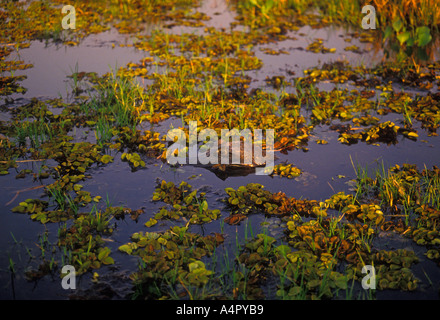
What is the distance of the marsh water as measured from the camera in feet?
9.09

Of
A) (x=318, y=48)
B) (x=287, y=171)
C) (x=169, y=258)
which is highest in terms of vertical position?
(x=318, y=48)

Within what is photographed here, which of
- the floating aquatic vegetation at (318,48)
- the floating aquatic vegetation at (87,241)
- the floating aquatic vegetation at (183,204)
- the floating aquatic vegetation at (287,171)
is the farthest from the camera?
the floating aquatic vegetation at (318,48)

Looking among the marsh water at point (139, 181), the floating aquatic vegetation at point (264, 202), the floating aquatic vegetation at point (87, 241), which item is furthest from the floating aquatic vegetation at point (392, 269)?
the floating aquatic vegetation at point (87, 241)

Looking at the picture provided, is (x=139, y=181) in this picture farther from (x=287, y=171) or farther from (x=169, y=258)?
(x=287, y=171)

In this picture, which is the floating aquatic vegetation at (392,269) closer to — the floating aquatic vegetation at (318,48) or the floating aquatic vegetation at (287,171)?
the floating aquatic vegetation at (287,171)

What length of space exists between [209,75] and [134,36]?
2134 millimetres

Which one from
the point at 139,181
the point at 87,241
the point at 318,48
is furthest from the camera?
the point at 318,48

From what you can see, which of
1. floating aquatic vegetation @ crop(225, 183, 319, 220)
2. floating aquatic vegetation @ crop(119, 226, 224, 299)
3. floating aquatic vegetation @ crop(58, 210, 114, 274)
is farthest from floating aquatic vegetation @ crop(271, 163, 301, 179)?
floating aquatic vegetation @ crop(58, 210, 114, 274)

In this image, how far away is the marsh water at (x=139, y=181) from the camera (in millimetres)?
2771

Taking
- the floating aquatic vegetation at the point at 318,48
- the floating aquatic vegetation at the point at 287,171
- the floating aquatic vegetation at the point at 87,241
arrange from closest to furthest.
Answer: the floating aquatic vegetation at the point at 87,241 < the floating aquatic vegetation at the point at 287,171 < the floating aquatic vegetation at the point at 318,48

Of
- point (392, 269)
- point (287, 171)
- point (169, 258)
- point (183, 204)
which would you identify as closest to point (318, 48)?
point (287, 171)

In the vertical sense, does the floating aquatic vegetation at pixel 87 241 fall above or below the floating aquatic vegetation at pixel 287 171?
below

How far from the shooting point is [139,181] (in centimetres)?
388

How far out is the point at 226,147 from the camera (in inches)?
172
